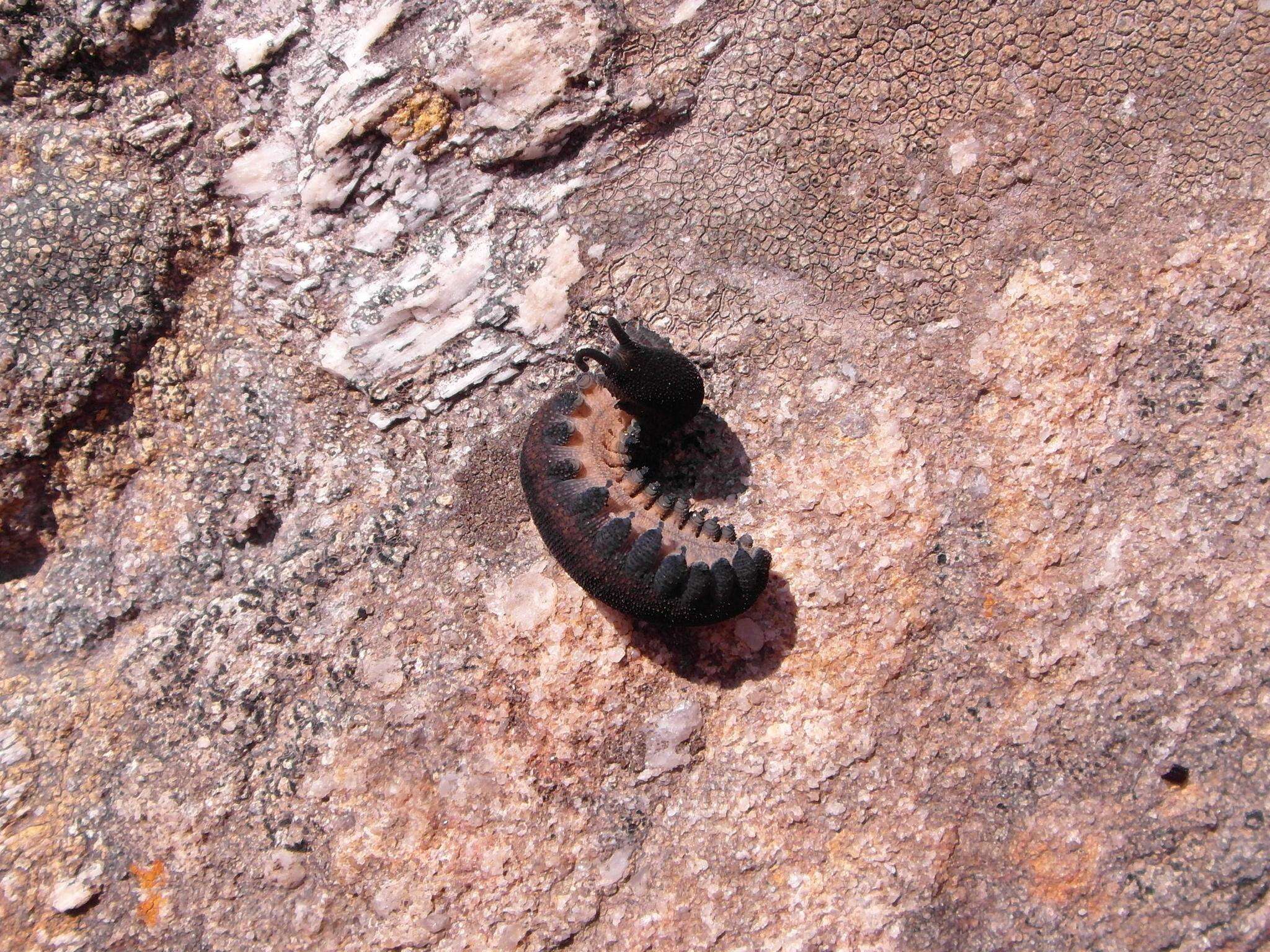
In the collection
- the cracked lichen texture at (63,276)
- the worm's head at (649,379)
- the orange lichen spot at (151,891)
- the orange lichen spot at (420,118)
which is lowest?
A: the orange lichen spot at (151,891)

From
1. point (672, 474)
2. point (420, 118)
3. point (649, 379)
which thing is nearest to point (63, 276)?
point (420, 118)

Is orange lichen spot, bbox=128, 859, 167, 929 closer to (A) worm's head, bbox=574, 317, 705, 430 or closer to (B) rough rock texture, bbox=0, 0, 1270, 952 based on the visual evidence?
(B) rough rock texture, bbox=0, 0, 1270, 952

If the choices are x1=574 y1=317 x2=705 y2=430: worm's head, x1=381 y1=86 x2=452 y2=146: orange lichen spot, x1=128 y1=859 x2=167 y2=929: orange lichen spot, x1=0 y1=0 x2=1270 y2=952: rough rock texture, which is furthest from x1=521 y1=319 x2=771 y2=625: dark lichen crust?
x1=128 y1=859 x2=167 y2=929: orange lichen spot

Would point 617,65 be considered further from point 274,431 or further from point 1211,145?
point 1211,145

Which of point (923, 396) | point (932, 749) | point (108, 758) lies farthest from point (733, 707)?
point (108, 758)

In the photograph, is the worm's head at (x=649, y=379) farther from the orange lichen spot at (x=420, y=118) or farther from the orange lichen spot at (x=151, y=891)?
the orange lichen spot at (x=151, y=891)

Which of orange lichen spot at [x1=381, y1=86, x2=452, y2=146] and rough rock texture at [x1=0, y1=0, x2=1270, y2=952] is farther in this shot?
orange lichen spot at [x1=381, y1=86, x2=452, y2=146]

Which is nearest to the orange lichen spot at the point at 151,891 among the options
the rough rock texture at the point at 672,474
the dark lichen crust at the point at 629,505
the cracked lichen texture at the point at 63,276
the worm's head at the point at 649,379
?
the rough rock texture at the point at 672,474

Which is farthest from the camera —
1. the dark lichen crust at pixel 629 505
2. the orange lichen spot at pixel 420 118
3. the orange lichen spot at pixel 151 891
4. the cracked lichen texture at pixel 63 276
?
the orange lichen spot at pixel 420 118
